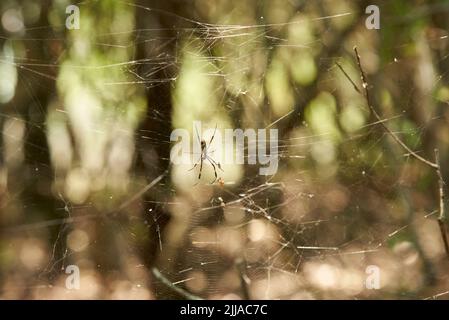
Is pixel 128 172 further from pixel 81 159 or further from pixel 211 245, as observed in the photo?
pixel 211 245

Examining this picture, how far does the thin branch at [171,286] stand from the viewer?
1887 mm

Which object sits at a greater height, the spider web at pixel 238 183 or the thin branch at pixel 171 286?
the spider web at pixel 238 183

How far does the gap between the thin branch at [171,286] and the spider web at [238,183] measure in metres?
0.01

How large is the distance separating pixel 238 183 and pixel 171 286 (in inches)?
17.0

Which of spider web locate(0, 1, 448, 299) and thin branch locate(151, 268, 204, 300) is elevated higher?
spider web locate(0, 1, 448, 299)

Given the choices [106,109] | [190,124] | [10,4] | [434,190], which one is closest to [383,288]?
[434,190]

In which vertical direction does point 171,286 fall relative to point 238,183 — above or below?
below

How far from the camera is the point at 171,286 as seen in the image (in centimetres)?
193

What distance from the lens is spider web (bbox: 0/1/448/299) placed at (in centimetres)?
192

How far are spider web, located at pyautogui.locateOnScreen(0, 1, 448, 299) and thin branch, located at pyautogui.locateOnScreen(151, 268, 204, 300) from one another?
0.04ft

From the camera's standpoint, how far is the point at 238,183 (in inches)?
75.9

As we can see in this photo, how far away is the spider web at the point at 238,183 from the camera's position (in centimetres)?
192

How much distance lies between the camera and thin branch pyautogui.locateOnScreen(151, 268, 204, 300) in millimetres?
1887
